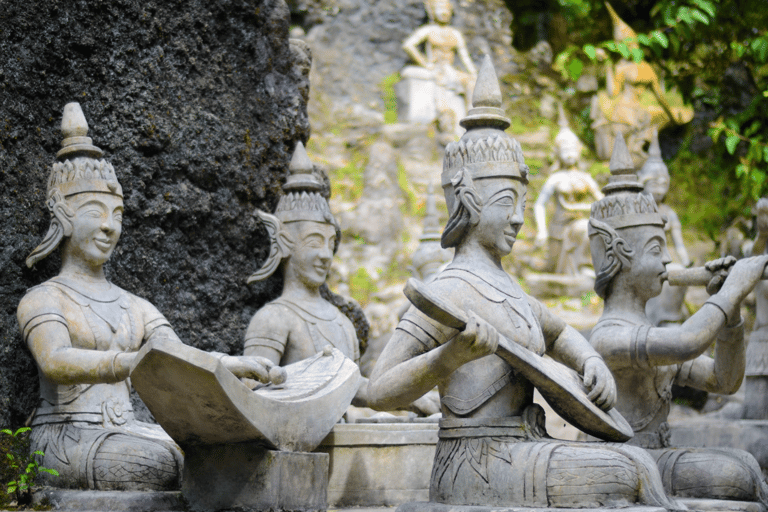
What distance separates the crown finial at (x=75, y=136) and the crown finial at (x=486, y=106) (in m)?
2.02

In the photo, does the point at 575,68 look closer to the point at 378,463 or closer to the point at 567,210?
the point at 567,210

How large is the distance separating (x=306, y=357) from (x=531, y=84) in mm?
11522

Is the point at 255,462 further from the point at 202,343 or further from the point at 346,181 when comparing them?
the point at 346,181

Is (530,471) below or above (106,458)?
above

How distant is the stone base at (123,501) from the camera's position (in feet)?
13.6

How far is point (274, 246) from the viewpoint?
5.80 meters

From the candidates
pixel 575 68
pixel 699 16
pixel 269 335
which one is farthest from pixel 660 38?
pixel 269 335

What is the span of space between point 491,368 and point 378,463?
1.42 m

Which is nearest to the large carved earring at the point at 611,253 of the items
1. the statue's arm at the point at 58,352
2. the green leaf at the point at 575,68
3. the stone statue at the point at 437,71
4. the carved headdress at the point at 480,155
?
the carved headdress at the point at 480,155

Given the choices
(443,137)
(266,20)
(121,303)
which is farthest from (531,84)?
(121,303)

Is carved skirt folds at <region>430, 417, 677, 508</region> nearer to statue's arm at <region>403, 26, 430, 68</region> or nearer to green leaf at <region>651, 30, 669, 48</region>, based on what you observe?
green leaf at <region>651, 30, 669, 48</region>

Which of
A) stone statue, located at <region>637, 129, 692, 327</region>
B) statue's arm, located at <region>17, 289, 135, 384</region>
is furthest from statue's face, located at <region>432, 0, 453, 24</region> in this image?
statue's arm, located at <region>17, 289, 135, 384</region>

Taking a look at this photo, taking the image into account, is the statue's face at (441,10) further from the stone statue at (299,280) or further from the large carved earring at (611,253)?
the large carved earring at (611,253)

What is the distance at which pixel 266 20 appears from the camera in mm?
6625
